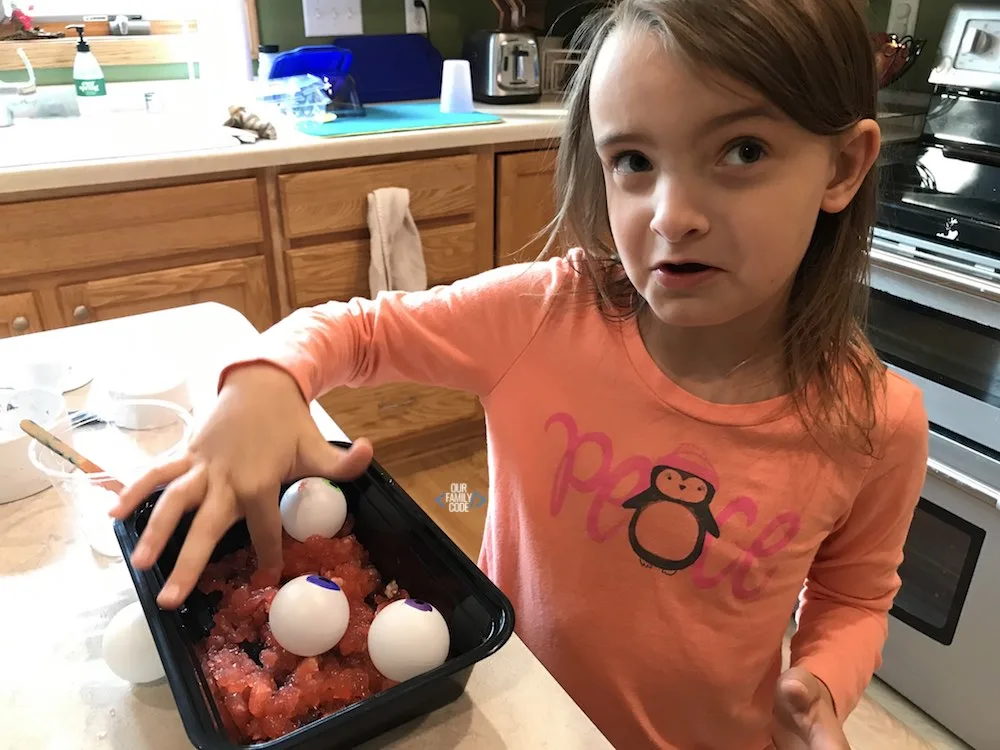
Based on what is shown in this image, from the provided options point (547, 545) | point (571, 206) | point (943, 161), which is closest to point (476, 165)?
point (943, 161)

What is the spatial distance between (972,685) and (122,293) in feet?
5.98

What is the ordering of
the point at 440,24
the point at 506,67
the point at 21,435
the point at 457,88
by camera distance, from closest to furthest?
the point at 21,435 < the point at 457,88 < the point at 506,67 < the point at 440,24

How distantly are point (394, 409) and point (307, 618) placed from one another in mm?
1736

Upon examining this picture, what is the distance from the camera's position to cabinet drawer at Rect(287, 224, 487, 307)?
1.96m

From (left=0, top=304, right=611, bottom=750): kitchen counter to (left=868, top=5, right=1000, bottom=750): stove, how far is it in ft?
3.52

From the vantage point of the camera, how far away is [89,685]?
1.83 feet

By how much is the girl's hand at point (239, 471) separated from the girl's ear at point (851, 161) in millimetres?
425

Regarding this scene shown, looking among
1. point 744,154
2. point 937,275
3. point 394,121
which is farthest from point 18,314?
point 937,275

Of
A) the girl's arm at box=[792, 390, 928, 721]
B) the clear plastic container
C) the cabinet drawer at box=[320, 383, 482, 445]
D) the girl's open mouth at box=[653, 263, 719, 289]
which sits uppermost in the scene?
the girl's open mouth at box=[653, 263, 719, 289]

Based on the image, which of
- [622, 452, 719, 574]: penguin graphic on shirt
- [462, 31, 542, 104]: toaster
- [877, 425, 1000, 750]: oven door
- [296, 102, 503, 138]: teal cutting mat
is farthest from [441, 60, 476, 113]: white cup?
[622, 452, 719, 574]: penguin graphic on shirt

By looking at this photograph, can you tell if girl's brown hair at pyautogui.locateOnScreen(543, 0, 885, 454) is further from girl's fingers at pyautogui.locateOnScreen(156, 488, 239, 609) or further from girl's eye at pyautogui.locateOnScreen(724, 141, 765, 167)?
girl's fingers at pyautogui.locateOnScreen(156, 488, 239, 609)

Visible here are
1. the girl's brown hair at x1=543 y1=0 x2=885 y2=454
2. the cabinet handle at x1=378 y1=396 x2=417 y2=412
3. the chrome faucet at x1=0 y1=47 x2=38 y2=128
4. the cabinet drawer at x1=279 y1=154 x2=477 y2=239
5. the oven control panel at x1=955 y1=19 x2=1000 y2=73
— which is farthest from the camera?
the cabinet handle at x1=378 y1=396 x2=417 y2=412

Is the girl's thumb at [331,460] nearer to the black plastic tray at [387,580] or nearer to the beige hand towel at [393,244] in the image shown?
the black plastic tray at [387,580]

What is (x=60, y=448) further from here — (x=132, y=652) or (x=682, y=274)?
(x=682, y=274)
